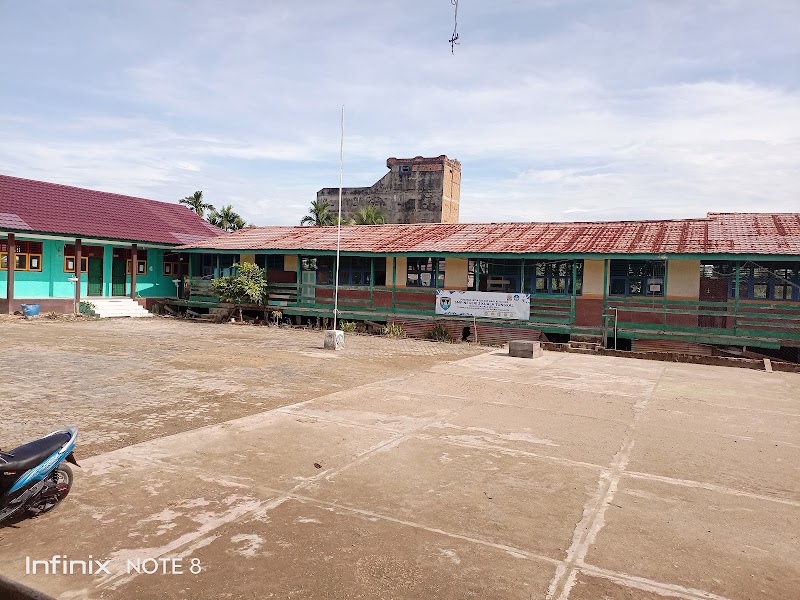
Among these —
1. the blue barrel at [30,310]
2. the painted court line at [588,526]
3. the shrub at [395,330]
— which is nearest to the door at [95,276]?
the blue barrel at [30,310]

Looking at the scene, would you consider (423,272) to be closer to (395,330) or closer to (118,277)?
(395,330)

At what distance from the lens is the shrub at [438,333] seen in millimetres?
19516

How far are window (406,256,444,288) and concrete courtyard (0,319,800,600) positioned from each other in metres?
10.4

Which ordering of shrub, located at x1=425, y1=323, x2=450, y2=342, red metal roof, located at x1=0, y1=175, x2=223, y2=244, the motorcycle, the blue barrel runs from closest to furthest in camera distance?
the motorcycle
shrub, located at x1=425, y1=323, x2=450, y2=342
the blue barrel
red metal roof, located at x1=0, y1=175, x2=223, y2=244

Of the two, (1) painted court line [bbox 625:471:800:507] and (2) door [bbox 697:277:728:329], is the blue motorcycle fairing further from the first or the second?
(2) door [bbox 697:277:728:329]

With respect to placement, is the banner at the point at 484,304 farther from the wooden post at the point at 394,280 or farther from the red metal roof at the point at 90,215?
the red metal roof at the point at 90,215

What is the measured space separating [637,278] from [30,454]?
17225 mm

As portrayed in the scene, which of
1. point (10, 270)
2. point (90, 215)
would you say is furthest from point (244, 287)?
point (90, 215)

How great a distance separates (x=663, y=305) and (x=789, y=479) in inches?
469

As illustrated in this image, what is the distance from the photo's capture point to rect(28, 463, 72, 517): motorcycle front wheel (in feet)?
14.8

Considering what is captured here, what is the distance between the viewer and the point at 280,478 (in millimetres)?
5430

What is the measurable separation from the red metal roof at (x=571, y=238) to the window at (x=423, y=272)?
2.22ft

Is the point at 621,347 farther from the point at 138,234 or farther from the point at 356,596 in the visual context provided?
the point at 138,234

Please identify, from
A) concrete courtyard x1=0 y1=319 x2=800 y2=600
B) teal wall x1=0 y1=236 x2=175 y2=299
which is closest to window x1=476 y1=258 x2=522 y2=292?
concrete courtyard x1=0 y1=319 x2=800 y2=600
